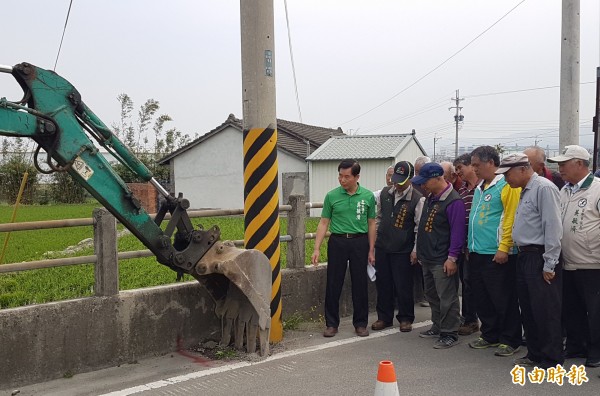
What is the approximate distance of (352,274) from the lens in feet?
22.6

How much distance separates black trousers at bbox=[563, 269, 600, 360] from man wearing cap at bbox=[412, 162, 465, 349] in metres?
1.06

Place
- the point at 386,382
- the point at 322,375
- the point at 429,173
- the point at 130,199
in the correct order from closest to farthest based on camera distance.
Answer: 1. the point at 386,382
2. the point at 130,199
3. the point at 322,375
4. the point at 429,173

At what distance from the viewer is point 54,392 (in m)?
5.07

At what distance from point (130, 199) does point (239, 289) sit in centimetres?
137

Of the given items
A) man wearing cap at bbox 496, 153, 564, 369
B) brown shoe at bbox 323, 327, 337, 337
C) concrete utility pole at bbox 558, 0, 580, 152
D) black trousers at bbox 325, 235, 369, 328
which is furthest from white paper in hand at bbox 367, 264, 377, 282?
concrete utility pole at bbox 558, 0, 580, 152

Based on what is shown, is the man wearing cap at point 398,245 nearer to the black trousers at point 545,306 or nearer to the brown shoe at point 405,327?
the brown shoe at point 405,327

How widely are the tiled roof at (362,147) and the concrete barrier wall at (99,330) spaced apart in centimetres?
2116

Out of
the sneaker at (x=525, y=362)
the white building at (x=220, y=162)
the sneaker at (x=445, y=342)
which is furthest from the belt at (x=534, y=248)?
the white building at (x=220, y=162)

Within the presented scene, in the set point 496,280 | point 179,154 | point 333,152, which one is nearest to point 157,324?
point 496,280

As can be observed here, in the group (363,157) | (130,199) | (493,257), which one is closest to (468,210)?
(493,257)

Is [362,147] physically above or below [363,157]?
above

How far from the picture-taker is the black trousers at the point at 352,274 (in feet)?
22.3

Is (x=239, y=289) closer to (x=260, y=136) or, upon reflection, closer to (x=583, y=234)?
(x=260, y=136)

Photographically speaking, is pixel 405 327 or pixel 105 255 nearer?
pixel 105 255
